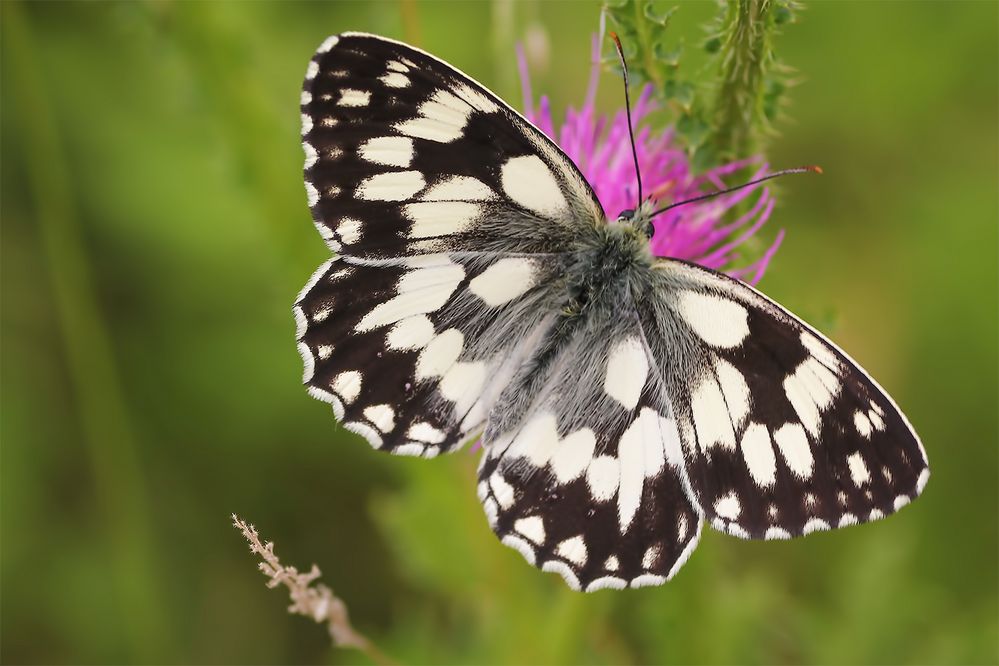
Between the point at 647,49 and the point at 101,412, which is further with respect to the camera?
the point at 101,412

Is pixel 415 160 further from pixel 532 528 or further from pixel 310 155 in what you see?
pixel 532 528

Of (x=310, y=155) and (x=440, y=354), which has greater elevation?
(x=310, y=155)

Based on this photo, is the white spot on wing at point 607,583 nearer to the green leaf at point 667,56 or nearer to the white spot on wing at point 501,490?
the white spot on wing at point 501,490

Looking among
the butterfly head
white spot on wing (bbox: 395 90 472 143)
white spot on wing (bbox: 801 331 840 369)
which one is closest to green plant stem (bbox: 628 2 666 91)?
the butterfly head

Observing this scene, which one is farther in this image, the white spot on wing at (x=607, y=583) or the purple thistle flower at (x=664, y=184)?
the purple thistle flower at (x=664, y=184)

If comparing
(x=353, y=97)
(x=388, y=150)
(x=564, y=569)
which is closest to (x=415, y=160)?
(x=388, y=150)

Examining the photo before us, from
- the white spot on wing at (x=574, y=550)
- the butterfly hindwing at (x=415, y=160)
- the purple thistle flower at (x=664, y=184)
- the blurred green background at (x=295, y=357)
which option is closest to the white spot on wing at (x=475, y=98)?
the butterfly hindwing at (x=415, y=160)

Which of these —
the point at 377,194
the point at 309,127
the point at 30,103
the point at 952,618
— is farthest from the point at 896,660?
the point at 30,103

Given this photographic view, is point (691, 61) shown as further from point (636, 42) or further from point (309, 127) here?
point (309, 127)
